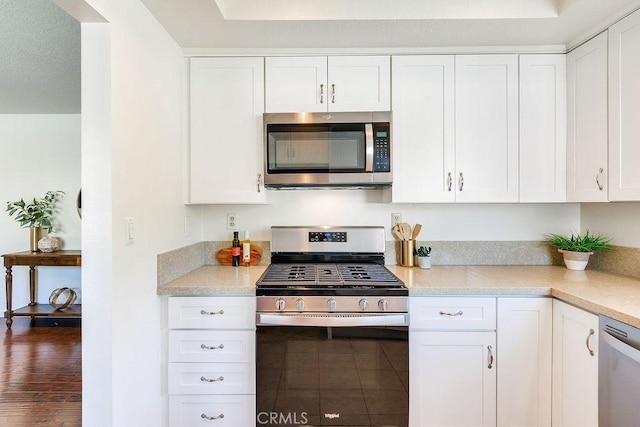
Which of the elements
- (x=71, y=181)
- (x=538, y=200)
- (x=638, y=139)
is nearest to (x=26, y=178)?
(x=71, y=181)

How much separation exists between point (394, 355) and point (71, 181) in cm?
393

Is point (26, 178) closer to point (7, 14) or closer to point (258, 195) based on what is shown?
point (7, 14)

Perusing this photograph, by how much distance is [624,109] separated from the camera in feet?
5.48

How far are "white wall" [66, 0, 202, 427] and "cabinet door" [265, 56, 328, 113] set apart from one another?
0.59 m

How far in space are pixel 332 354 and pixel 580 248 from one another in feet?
5.45

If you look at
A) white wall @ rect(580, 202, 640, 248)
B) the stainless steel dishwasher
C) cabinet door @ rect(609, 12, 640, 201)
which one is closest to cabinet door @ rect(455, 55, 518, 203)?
cabinet door @ rect(609, 12, 640, 201)

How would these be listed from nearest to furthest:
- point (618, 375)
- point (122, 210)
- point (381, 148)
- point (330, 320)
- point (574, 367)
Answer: point (618, 375) → point (122, 210) → point (574, 367) → point (330, 320) → point (381, 148)

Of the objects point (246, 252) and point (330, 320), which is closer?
point (330, 320)

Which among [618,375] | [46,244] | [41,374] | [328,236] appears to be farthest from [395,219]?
[46,244]

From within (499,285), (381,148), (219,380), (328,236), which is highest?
(381,148)

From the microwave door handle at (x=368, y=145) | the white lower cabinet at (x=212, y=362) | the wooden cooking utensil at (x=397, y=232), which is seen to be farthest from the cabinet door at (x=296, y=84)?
the white lower cabinet at (x=212, y=362)

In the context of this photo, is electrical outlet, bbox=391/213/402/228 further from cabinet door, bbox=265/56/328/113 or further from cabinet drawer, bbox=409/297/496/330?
cabinet door, bbox=265/56/328/113

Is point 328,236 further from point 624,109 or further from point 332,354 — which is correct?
point 624,109

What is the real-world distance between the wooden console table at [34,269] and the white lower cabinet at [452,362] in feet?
10.9
